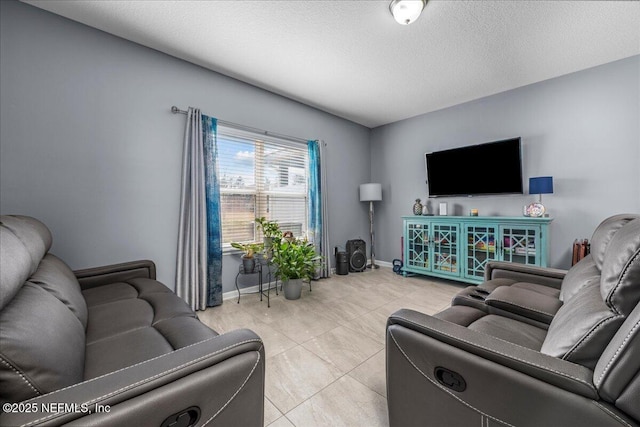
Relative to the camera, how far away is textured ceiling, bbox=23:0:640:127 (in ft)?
6.34

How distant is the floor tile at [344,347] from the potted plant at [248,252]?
1149 mm

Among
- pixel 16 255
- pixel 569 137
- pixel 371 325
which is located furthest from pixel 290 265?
pixel 569 137

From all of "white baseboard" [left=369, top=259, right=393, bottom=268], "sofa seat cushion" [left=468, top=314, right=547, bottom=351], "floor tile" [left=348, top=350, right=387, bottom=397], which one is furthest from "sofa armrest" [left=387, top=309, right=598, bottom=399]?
"white baseboard" [left=369, top=259, right=393, bottom=268]

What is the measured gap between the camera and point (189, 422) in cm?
74

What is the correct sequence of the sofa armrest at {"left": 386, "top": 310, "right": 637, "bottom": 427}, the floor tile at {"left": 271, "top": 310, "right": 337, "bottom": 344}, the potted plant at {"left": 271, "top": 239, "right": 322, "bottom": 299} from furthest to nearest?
the potted plant at {"left": 271, "top": 239, "right": 322, "bottom": 299}
the floor tile at {"left": 271, "top": 310, "right": 337, "bottom": 344}
the sofa armrest at {"left": 386, "top": 310, "right": 637, "bottom": 427}

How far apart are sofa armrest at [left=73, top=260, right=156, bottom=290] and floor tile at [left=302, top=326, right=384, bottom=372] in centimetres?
147

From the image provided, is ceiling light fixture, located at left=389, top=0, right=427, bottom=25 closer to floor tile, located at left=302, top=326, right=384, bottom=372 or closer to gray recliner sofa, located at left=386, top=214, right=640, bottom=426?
gray recliner sofa, located at left=386, top=214, right=640, bottom=426

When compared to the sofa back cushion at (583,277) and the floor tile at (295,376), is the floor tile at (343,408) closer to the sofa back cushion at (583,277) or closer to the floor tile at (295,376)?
the floor tile at (295,376)

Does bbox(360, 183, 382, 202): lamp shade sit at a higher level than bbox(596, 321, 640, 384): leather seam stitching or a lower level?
higher

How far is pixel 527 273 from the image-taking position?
74.3 inches

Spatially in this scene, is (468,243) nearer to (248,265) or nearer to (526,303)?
(526,303)

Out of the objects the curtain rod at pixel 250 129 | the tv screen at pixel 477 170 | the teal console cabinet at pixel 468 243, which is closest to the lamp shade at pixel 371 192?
the teal console cabinet at pixel 468 243

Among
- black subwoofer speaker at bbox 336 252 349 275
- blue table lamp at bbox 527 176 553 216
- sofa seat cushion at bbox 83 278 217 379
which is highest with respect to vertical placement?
blue table lamp at bbox 527 176 553 216

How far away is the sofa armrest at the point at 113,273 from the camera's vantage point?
1.85 metres
